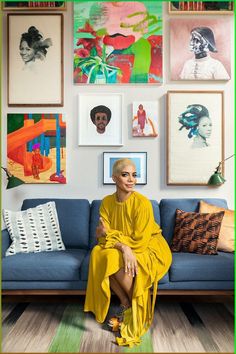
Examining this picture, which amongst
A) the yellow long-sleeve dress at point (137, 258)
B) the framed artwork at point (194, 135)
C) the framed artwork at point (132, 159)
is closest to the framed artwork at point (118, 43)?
the framed artwork at point (194, 135)

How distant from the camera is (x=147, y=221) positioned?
2908mm

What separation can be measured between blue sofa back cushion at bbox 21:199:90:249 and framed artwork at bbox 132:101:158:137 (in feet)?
3.18

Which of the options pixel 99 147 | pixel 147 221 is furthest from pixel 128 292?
pixel 99 147

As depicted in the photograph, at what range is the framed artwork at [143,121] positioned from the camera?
4074 mm

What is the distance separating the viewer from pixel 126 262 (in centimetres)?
266

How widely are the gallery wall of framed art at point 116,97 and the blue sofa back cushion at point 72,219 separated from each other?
1.09 feet

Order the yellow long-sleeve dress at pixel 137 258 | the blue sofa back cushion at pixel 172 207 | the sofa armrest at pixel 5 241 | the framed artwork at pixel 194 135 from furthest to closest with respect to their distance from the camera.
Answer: the framed artwork at pixel 194 135 → the blue sofa back cushion at pixel 172 207 → the sofa armrest at pixel 5 241 → the yellow long-sleeve dress at pixel 137 258

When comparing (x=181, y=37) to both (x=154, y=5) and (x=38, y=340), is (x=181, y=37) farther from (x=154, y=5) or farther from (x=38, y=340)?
(x=38, y=340)

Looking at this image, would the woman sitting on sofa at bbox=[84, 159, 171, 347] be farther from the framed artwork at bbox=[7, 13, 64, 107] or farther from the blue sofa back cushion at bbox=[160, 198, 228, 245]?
the framed artwork at bbox=[7, 13, 64, 107]

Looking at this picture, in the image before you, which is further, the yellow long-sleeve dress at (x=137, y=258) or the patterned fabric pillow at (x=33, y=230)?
the patterned fabric pillow at (x=33, y=230)

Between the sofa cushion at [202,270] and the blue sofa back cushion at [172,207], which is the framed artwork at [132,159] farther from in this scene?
the sofa cushion at [202,270]

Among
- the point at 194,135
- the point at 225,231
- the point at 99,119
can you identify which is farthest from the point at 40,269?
the point at 194,135

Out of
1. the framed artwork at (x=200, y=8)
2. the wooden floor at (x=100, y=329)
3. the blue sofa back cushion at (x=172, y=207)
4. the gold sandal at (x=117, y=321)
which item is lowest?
the wooden floor at (x=100, y=329)

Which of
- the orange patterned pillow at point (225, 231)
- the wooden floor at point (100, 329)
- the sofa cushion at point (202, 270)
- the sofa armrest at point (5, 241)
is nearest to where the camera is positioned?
the wooden floor at point (100, 329)
